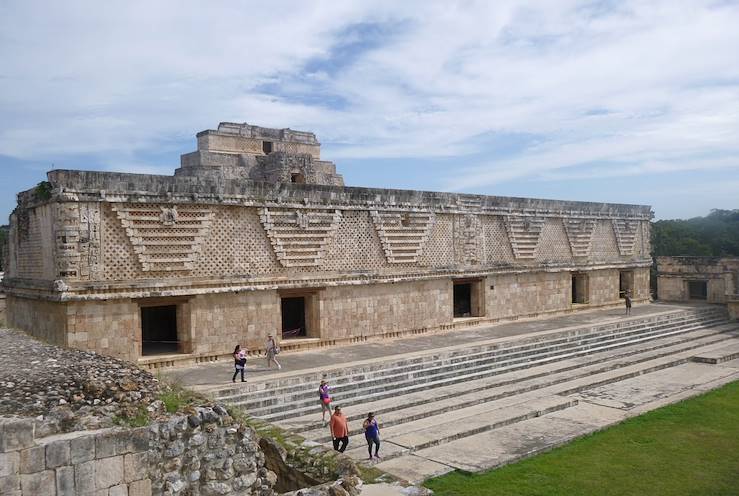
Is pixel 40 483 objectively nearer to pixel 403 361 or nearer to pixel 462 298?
pixel 403 361

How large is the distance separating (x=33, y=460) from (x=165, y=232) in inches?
288

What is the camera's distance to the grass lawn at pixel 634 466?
722 cm

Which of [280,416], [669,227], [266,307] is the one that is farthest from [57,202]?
[669,227]

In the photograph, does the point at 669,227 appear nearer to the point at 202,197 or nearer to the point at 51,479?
the point at 202,197

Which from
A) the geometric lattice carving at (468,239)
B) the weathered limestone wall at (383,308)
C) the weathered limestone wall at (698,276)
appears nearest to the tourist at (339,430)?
the weathered limestone wall at (383,308)

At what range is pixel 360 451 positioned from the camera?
826cm

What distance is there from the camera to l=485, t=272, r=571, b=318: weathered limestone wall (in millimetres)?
17656

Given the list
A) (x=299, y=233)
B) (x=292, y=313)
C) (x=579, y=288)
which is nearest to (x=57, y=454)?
(x=299, y=233)

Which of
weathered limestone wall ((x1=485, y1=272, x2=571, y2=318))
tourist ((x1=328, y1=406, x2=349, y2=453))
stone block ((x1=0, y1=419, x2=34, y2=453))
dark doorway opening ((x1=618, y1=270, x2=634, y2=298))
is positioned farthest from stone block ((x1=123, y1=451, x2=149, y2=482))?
dark doorway opening ((x1=618, y1=270, x2=634, y2=298))

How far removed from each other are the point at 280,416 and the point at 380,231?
6.40 m

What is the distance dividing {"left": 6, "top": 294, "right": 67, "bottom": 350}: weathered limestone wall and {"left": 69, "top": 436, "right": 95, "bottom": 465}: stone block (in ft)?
21.2

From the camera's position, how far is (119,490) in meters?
4.86

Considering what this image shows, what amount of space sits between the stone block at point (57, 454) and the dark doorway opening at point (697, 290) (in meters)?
24.3

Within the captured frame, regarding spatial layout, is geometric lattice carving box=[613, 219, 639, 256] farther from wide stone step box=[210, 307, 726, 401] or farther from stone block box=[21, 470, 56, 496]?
stone block box=[21, 470, 56, 496]
